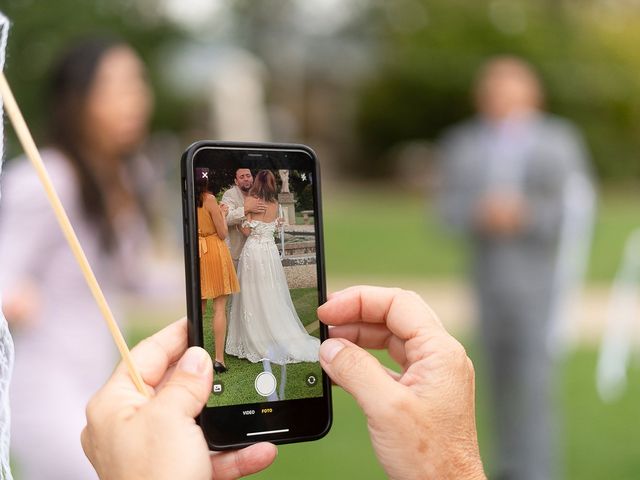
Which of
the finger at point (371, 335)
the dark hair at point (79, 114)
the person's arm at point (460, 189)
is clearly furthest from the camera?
the person's arm at point (460, 189)

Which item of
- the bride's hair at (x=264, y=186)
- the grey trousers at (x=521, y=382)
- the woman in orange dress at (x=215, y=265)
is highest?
the bride's hair at (x=264, y=186)

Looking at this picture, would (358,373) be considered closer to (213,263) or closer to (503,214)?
(213,263)

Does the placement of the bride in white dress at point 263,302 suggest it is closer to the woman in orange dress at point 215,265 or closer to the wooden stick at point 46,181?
the woman in orange dress at point 215,265

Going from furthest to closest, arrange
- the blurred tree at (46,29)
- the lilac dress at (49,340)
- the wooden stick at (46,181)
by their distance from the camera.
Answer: the blurred tree at (46,29) → the lilac dress at (49,340) → the wooden stick at (46,181)

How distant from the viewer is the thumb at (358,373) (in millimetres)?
1174

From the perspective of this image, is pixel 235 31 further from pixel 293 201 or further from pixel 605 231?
pixel 293 201

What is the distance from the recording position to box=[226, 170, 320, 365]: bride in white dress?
1269mm

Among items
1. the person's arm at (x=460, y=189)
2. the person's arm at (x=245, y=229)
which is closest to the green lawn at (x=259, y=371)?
the person's arm at (x=245, y=229)

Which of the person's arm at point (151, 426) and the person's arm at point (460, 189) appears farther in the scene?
the person's arm at point (460, 189)

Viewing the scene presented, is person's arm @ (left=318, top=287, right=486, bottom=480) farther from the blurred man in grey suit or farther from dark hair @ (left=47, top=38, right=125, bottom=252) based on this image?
the blurred man in grey suit

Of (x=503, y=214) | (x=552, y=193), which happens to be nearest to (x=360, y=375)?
(x=503, y=214)

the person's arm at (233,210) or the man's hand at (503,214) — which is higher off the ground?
the person's arm at (233,210)

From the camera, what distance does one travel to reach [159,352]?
4.09 ft

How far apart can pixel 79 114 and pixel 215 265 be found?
221 centimetres
